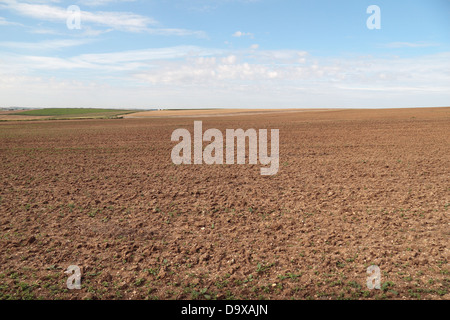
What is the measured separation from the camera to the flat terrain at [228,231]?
18.3 ft

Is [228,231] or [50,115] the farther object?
[50,115]

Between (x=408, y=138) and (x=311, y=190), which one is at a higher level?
(x=408, y=138)

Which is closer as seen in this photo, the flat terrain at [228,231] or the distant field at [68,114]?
the flat terrain at [228,231]

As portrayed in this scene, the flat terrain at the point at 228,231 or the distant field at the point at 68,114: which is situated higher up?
the distant field at the point at 68,114

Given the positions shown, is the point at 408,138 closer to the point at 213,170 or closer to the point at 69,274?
the point at 213,170

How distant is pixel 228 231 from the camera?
7.94 meters

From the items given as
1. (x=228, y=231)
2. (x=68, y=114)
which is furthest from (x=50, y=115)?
(x=228, y=231)

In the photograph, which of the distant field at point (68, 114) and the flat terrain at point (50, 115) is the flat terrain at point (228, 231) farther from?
the distant field at point (68, 114)

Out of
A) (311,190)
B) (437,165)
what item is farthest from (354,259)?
(437,165)

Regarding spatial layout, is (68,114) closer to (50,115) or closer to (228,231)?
(50,115)

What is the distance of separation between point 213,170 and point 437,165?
10572mm

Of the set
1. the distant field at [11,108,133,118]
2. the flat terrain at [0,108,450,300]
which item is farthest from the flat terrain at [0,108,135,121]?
the flat terrain at [0,108,450,300]

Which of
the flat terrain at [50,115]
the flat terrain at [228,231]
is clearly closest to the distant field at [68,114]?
the flat terrain at [50,115]
